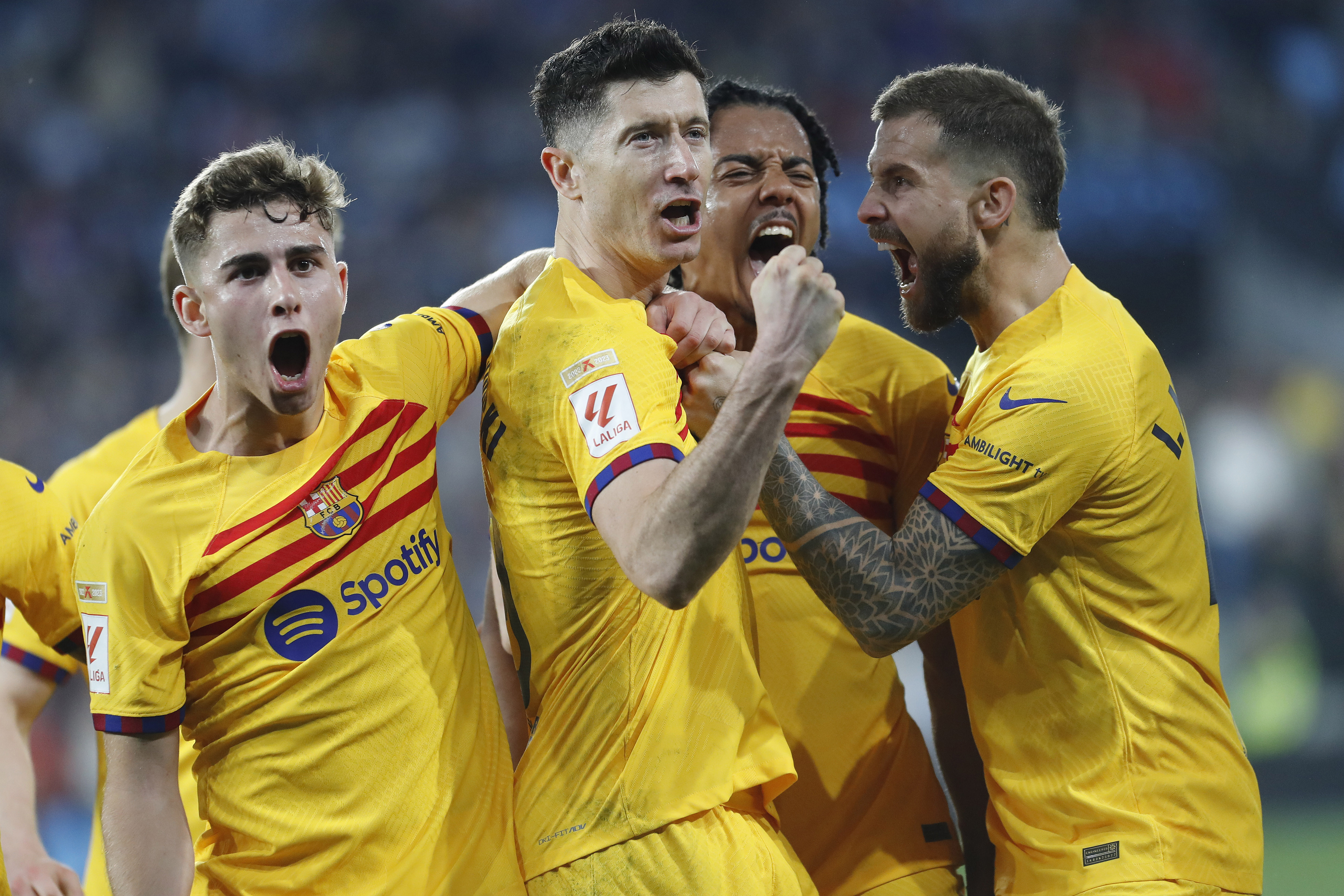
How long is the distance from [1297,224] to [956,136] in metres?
10.5

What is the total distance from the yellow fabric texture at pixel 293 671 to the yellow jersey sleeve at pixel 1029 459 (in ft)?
4.13

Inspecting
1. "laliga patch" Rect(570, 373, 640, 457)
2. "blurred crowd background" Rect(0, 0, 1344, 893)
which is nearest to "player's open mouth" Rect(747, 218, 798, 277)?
"laliga patch" Rect(570, 373, 640, 457)

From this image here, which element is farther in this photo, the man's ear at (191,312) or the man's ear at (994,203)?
the man's ear at (994,203)

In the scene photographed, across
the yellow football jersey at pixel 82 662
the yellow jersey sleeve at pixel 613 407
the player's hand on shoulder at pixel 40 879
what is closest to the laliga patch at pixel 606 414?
the yellow jersey sleeve at pixel 613 407

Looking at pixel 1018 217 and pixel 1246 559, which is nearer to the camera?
pixel 1018 217

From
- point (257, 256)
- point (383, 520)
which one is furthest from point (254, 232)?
point (383, 520)

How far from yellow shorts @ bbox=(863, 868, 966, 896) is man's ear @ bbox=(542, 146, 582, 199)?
194cm

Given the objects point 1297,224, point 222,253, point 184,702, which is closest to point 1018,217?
point 222,253

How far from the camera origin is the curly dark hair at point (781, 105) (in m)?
3.90

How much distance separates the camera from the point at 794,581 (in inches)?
137

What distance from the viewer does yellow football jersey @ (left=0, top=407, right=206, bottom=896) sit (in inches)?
141

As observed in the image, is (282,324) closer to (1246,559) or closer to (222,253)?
(222,253)

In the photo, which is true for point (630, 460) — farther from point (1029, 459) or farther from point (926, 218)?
point (926, 218)

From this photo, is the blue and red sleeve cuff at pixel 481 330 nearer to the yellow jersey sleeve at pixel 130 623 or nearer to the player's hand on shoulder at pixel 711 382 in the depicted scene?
the player's hand on shoulder at pixel 711 382
